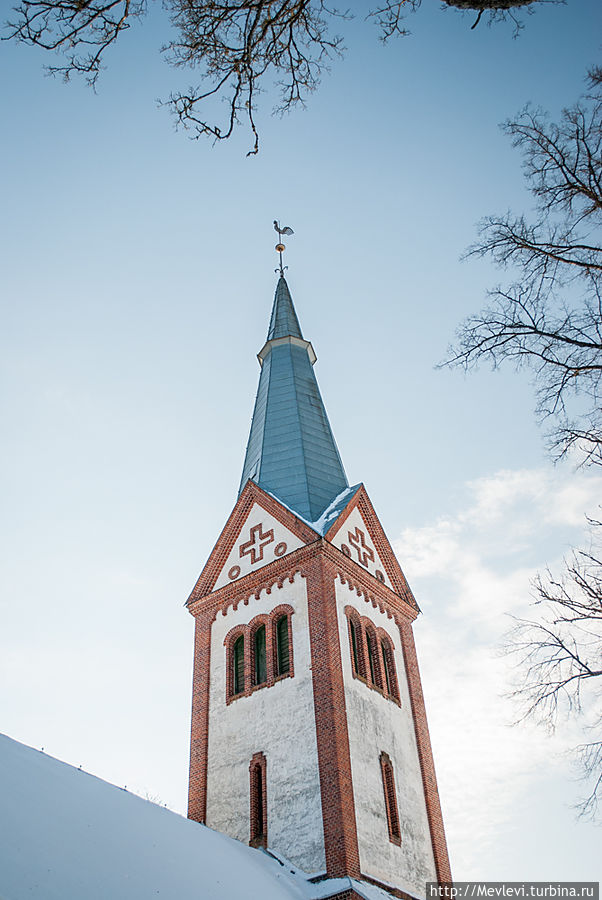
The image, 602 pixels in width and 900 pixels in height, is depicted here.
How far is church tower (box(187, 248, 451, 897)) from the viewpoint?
18125 millimetres

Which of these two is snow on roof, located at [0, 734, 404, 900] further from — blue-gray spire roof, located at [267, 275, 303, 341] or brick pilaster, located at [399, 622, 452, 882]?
blue-gray spire roof, located at [267, 275, 303, 341]

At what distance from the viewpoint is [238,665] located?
2219cm

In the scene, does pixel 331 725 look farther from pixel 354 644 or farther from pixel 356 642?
pixel 356 642

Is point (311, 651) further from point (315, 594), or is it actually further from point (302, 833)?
point (302, 833)

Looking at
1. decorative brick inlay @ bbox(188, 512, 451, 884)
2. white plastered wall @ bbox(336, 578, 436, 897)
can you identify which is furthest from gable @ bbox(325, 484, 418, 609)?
white plastered wall @ bbox(336, 578, 436, 897)

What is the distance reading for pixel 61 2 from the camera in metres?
7.38

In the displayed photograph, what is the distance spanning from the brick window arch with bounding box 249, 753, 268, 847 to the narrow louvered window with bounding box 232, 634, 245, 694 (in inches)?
90.5

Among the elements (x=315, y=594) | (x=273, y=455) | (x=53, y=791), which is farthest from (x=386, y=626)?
(x=53, y=791)

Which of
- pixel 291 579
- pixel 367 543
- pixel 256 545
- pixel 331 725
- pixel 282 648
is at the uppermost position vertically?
pixel 367 543

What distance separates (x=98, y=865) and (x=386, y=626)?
12.6 m

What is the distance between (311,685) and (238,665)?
3.05 metres

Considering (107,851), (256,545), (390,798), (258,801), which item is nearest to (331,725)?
(390,798)

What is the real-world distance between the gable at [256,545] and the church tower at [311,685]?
0.14ft

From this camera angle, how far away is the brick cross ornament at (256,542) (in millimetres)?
23922
